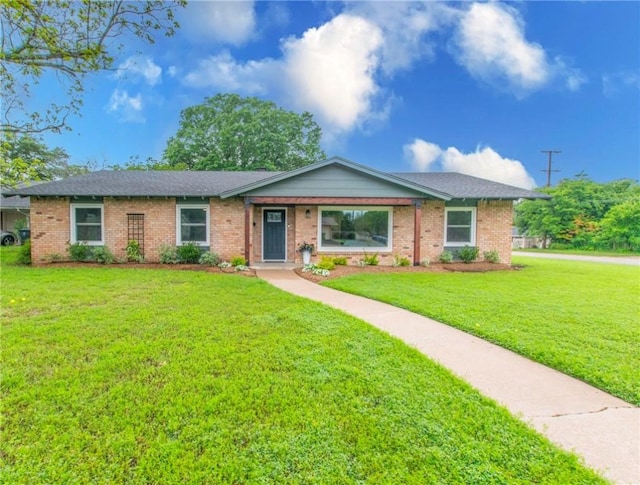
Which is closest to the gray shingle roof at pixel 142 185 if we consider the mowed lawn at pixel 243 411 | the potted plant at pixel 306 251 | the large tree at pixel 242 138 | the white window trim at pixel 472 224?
the potted plant at pixel 306 251

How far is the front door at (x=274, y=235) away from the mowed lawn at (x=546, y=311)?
4.23 m

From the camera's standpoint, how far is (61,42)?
24.1 feet

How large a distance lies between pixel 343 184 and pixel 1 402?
988 centimetres

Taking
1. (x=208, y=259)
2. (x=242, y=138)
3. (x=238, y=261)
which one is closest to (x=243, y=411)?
(x=238, y=261)

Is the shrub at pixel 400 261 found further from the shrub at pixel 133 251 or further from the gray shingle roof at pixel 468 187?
the shrub at pixel 133 251

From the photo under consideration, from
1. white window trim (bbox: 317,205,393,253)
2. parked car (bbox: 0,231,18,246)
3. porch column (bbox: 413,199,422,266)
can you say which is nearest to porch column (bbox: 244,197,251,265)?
white window trim (bbox: 317,205,393,253)

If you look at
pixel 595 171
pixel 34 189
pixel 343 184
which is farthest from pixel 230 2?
pixel 595 171

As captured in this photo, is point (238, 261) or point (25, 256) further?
point (25, 256)

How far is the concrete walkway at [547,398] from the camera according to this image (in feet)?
7.45

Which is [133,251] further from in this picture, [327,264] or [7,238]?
[7,238]

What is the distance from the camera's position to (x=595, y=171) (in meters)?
32.0

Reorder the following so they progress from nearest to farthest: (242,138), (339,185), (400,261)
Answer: (339,185) → (400,261) → (242,138)

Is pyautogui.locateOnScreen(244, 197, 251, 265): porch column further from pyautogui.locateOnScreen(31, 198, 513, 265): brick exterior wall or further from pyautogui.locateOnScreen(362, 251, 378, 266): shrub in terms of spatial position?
pyautogui.locateOnScreen(362, 251, 378, 266): shrub

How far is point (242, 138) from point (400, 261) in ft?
77.4
